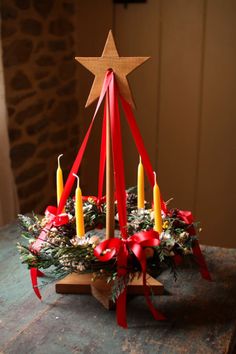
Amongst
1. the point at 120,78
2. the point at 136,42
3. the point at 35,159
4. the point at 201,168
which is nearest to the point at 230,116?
the point at 201,168

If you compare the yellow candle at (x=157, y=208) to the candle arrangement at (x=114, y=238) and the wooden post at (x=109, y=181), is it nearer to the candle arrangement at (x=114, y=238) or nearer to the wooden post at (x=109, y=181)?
the candle arrangement at (x=114, y=238)

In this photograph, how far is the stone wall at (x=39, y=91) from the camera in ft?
8.00

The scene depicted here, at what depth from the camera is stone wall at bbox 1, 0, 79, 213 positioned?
244 cm

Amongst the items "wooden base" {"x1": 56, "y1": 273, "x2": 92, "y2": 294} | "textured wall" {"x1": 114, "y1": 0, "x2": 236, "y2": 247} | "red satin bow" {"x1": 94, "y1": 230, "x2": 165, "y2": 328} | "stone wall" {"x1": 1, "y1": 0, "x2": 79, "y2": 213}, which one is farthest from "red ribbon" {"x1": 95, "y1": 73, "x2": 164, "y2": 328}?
"textured wall" {"x1": 114, "y1": 0, "x2": 236, "y2": 247}

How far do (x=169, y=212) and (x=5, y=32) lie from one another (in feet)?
5.21

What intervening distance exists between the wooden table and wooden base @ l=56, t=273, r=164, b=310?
0.02 metres

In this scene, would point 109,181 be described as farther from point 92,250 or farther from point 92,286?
point 92,286

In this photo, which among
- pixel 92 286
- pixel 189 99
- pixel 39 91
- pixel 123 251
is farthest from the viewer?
pixel 189 99

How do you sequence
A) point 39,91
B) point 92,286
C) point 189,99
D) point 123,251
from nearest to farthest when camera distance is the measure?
point 123,251 < point 92,286 < point 39,91 < point 189,99

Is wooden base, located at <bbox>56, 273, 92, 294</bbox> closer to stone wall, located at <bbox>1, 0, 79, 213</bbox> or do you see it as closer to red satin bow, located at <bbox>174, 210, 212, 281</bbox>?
red satin bow, located at <bbox>174, 210, 212, 281</bbox>

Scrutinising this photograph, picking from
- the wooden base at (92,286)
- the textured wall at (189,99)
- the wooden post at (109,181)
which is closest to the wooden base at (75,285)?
the wooden base at (92,286)

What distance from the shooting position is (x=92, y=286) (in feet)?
4.00

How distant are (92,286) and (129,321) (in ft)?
0.51

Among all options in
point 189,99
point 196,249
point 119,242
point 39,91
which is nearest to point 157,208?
point 119,242
